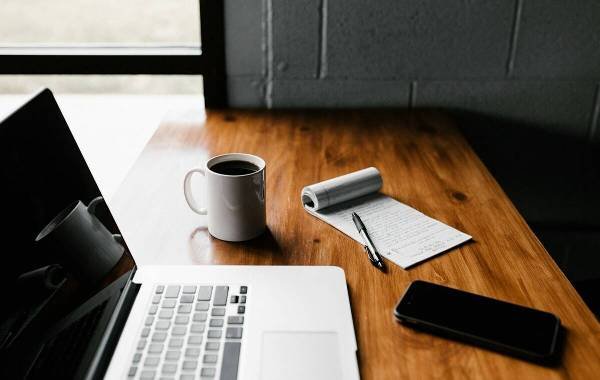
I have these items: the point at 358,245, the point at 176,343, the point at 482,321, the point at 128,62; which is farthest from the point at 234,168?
the point at 128,62

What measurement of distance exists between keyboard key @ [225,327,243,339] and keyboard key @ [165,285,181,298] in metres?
0.10

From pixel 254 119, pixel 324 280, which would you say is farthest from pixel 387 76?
pixel 324 280

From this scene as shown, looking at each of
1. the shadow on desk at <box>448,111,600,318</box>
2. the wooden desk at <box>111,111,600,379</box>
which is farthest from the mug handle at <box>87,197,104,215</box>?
the shadow on desk at <box>448,111,600,318</box>

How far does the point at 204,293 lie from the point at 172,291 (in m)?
0.04

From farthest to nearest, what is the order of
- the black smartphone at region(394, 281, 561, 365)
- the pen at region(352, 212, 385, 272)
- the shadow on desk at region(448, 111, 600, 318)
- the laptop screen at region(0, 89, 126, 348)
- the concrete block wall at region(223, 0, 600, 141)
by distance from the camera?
the shadow on desk at region(448, 111, 600, 318) → the concrete block wall at region(223, 0, 600, 141) → the pen at region(352, 212, 385, 272) → the black smartphone at region(394, 281, 561, 365) → the laptop screen at region(0, 89, 126, 348)

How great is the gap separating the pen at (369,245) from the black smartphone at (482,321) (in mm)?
80

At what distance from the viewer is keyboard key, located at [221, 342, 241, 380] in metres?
0.65

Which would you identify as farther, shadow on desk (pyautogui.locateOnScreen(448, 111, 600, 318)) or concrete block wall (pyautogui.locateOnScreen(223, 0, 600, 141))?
shadow on desk (pyautogui.locateOnScreen(448, 111, 600, 318))

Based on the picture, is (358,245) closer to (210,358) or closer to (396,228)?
(396,228)

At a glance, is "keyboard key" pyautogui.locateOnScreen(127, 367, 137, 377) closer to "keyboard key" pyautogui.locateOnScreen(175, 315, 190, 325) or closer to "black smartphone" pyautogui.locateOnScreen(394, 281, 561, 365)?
"keyboard key" pyautogui.locateOnScreen(175, 315, 190, 325)

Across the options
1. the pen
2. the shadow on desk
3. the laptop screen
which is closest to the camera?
the laptop screen

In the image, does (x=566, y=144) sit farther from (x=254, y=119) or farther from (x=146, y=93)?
(x=146, y=93)

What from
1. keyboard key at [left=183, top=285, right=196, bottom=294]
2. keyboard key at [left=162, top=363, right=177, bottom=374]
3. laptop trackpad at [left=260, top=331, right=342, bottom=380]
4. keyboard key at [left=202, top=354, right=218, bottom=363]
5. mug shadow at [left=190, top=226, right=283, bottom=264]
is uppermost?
keyboard key at [left=183, top=285, right=196, bottom=294]

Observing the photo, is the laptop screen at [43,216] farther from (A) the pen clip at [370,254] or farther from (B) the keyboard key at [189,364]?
(A) the pen clip at [370,254]
